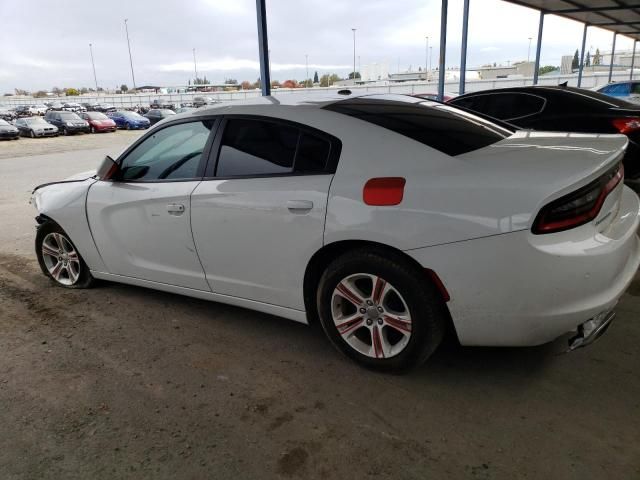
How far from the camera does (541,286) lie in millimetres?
2254

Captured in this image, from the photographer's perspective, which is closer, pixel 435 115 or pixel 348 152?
pixel 348 152

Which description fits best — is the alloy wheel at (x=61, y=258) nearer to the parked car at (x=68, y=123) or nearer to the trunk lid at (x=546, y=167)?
the trunk lid at (x=546, y=167)

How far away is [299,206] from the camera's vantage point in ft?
9.20

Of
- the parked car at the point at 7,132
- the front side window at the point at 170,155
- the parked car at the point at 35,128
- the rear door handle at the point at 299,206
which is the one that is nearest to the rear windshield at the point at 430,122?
the rear door handle at the point at 299,206

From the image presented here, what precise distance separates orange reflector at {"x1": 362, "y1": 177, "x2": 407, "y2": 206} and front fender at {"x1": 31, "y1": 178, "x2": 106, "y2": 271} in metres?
2.49

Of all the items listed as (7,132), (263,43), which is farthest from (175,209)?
(7,132)

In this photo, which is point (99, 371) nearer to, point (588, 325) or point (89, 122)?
point (588, 325)

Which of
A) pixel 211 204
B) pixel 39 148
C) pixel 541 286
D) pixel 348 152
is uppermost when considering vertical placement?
pixel 348 152

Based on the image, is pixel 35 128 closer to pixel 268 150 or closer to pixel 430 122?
pixel 268 150

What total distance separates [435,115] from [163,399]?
232 cm

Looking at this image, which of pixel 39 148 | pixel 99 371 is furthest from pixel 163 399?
pixel 39 148

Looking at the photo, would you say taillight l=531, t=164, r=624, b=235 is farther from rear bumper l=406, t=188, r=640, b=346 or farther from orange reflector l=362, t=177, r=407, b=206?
orange reflector l=362, t=177, r=407, b=206

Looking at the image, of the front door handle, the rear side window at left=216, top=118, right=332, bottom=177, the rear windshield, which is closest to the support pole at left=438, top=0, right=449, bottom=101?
the rear windshield

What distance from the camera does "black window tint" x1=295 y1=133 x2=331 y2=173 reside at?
282cm
